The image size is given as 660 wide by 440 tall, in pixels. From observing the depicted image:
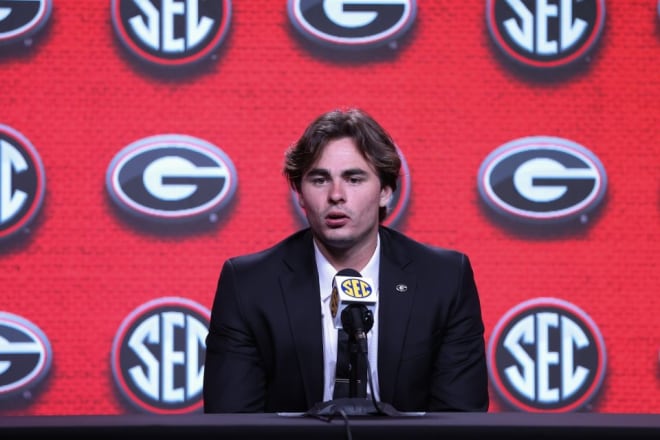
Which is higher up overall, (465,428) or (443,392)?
(465,428)

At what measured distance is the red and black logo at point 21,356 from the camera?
3.26 meters

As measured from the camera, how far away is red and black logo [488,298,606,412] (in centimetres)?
336

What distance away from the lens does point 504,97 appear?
3379 millimetres

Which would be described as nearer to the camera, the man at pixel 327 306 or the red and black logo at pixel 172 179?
the man at pixel 327 306

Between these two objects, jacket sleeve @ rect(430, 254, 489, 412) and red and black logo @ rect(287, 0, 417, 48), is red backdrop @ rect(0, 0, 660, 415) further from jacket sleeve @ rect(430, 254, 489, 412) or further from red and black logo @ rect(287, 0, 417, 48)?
jacket sleeve @ rect(430, 254, 489, 412)

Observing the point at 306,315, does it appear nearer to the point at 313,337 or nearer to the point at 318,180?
the point at 313,337

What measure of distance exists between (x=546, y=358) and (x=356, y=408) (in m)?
2.14

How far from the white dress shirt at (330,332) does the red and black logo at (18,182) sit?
1.46 metres

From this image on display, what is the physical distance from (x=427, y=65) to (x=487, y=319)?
3.19 feet

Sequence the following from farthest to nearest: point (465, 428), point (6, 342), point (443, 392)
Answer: point (6, 342) < point (443, 392) < point (465, 428)

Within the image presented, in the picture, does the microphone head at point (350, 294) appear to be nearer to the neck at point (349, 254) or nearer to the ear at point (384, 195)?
the neck at point (349, 254)

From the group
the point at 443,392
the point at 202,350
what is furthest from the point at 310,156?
the point at 202,350

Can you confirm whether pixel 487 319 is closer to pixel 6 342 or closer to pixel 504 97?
pixel 504 97

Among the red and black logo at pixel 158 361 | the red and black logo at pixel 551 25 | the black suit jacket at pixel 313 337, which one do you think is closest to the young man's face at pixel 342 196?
the black suit jacket at pixel 313 337
